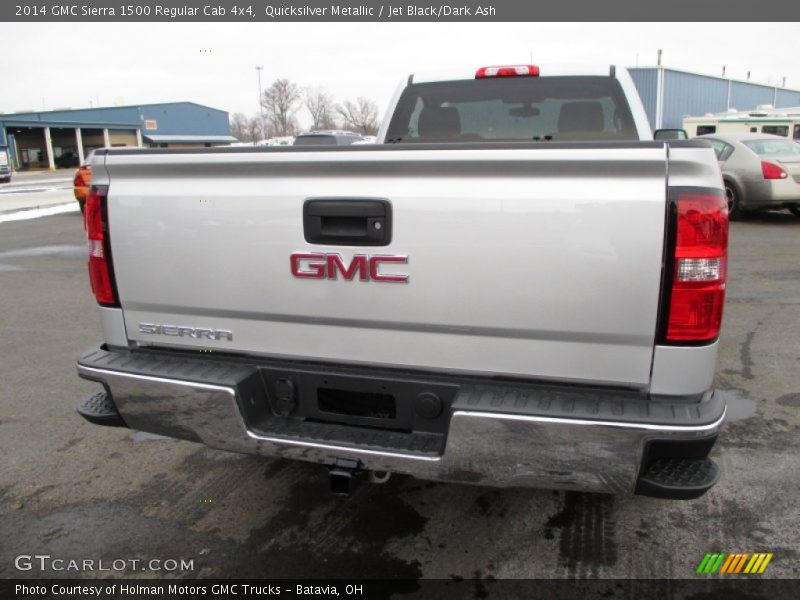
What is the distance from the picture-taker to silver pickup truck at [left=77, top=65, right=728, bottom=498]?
2037mm

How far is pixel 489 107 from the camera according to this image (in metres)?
4.57

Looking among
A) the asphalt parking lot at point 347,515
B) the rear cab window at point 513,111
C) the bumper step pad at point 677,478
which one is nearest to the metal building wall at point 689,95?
the rear cab window at point 513,111

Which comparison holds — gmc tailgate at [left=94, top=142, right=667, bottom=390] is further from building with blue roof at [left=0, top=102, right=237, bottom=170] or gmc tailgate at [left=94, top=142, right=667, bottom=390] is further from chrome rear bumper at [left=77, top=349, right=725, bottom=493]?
building with blue roof at [left=0, top=102, right=237, bottom=170]

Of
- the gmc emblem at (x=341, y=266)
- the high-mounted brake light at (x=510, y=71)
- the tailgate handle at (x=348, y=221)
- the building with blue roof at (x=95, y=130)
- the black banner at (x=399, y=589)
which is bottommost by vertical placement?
the black banner at (x=399, y=589)

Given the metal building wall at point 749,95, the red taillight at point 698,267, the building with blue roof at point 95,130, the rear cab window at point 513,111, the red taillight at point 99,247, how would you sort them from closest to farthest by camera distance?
1. the red taillight at point 698,267
2. the red taillight at point 99,247
3. the rear cab window at point 513,111
4. the metal building wall at point 749,95
5. the building with blue roof at point 95,130

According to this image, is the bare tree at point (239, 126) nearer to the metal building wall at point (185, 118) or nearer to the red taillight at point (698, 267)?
the metal building wall at point (185, 118)

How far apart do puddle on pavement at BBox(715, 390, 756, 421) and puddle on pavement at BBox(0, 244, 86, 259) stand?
9.10m

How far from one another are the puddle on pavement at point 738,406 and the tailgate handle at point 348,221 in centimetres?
276

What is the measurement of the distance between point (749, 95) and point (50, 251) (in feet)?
148

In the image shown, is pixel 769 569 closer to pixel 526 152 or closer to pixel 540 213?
pixel 540 213

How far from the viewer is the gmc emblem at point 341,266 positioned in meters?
2.27

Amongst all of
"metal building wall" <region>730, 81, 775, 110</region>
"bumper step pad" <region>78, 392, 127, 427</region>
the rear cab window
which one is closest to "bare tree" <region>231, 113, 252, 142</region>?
"metal building wall" <region>730, 81, 775, 110</region>

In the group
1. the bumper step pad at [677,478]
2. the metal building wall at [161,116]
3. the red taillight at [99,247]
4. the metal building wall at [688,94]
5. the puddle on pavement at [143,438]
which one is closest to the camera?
the bumper step pad at [677,478]

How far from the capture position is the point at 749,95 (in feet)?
140
